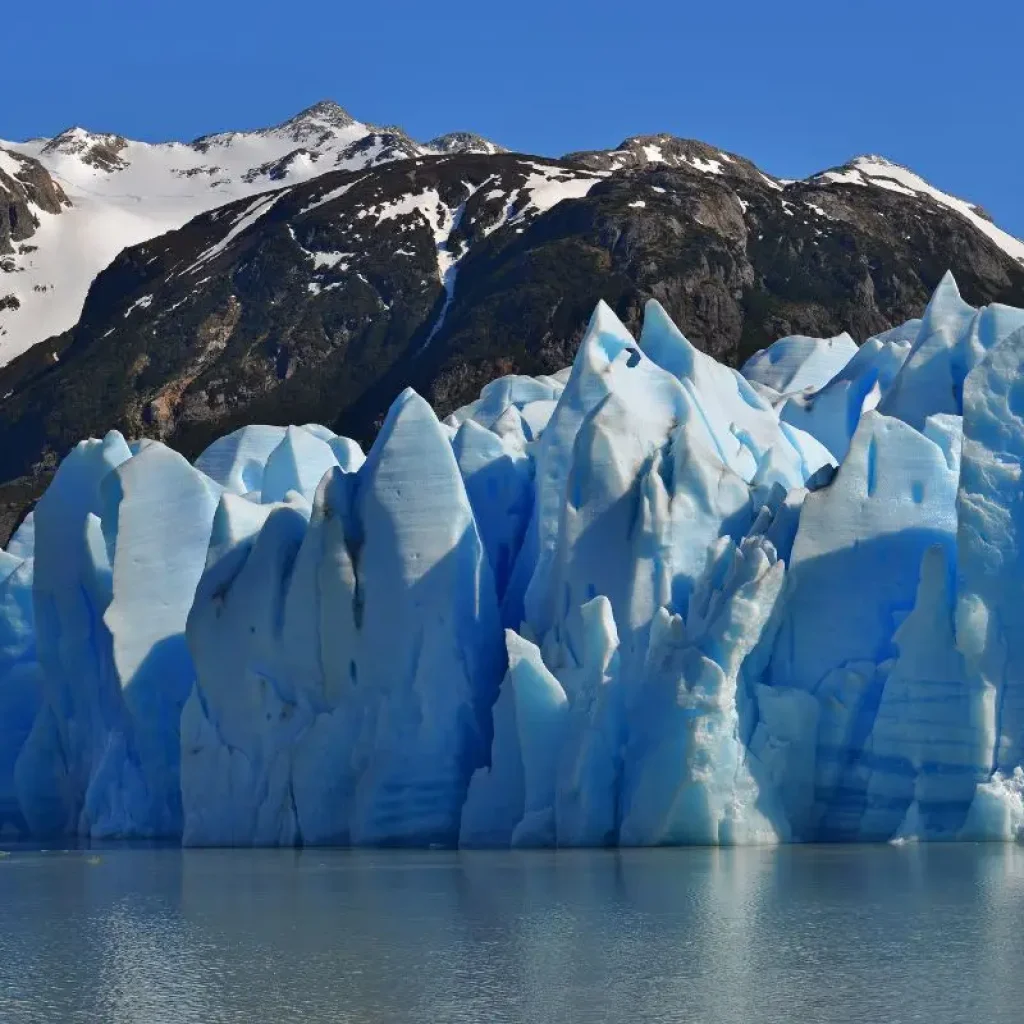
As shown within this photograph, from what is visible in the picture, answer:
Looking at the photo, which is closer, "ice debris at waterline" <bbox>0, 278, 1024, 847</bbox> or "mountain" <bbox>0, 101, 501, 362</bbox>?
"ice debris at waterline" <bbox>0, 278, 1024, 847</bbox>

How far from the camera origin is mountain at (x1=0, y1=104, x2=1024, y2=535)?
74.0m

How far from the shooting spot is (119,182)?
141 m

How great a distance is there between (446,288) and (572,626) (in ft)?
194

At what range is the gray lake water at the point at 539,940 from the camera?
11719mm

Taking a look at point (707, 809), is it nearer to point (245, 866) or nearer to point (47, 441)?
point (245, 866)

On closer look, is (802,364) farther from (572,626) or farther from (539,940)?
(539,940)

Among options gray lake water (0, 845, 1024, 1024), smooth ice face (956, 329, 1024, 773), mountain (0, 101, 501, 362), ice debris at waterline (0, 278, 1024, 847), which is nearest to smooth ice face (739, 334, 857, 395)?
ice debris at waterline (0, 278, 1024, 847)

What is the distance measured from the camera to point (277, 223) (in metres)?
89.8

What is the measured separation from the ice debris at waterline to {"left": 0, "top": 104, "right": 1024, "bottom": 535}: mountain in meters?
40.5

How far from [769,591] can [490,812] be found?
4.32m

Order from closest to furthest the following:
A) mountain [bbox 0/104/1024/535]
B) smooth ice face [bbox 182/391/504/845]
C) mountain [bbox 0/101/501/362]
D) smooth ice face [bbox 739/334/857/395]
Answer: smooth ice face [bbox 182/391/504/845]
smooth ice face [bbox 739/334/857/395]
mountain [bbox 0/104/1024/535]
mountain [bbox 0/101/501/362]

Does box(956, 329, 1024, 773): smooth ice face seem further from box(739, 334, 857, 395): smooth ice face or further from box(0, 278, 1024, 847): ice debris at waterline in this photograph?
box(739, 334, 857, 395): smooth ice face

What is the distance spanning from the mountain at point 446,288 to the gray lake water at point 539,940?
51.2 metres

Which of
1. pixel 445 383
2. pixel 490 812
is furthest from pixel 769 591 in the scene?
pixel 445 383
